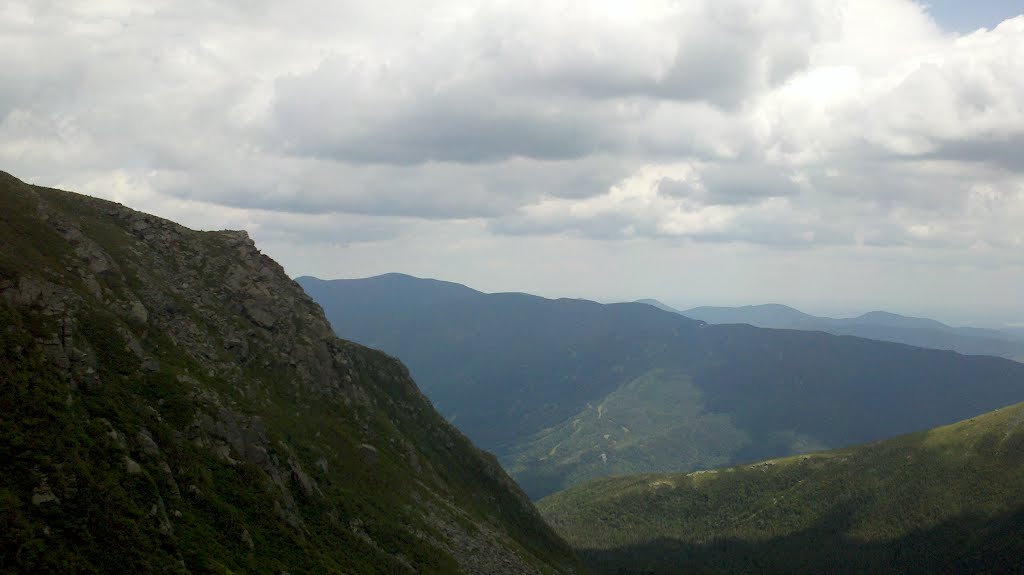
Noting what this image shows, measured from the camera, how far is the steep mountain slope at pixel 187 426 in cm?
5962

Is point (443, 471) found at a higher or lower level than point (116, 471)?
lower

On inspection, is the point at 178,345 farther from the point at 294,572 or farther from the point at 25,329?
the point at 294,572

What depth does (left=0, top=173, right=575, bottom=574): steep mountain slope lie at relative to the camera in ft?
196

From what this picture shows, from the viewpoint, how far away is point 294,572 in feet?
264

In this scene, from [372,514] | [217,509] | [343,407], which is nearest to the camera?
→ [217,509]

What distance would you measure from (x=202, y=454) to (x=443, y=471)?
10604 cm

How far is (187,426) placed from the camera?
86000 millimetres

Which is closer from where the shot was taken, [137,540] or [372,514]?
[137,540]

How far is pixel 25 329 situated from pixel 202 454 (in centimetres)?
2565

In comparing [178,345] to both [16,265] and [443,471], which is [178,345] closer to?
[16,265]

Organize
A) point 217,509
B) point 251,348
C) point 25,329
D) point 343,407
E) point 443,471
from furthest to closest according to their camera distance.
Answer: point 443,471 → point 343,407 → point 251,348 → point 217,509 → point 25,329

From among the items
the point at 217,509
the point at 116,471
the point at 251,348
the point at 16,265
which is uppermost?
the point at 16,265

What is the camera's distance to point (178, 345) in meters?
109

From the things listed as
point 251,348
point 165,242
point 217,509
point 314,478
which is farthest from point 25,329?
point 165,242
